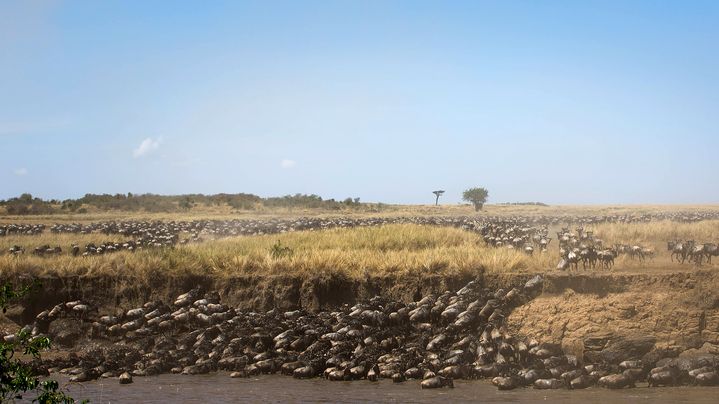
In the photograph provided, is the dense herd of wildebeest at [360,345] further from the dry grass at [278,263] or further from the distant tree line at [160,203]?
the distant tree line at [160,203]

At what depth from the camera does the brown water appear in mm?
14430

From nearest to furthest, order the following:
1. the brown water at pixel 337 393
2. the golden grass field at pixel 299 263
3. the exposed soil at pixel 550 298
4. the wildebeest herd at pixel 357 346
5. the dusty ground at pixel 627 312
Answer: the brown water at pixel 337 393 < the wildebeest herd at pixel 357 346 < the dusty ground at pixel 627 312 < the exposed soil at pixel 550 298 < the golden grass field at pixel 299 263

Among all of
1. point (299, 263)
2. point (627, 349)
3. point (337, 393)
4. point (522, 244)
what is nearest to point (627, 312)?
point (627, 349)

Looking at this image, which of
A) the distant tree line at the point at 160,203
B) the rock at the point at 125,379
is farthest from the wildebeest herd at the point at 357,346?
the distant tree line at the point at 160,203

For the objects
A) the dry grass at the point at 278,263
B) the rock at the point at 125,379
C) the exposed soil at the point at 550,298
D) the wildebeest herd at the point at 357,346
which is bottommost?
the rock at the point at 125,379

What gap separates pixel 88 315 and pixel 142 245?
1191 cm

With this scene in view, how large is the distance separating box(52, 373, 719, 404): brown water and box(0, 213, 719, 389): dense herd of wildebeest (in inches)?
13.1

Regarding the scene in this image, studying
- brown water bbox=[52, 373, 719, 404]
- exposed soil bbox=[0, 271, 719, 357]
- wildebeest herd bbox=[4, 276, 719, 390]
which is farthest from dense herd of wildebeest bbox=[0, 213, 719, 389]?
exposed soil bbox=[0, 271, 719, 357]

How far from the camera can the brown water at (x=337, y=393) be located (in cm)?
1443

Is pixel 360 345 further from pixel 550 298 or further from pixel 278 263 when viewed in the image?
pixel 278 263

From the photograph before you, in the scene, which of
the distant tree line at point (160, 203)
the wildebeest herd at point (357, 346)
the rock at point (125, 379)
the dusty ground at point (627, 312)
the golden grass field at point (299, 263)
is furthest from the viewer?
the distant tree line at point (160, 203)

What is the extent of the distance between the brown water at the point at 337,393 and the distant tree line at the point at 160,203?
226ft

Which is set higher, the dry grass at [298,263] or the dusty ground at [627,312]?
the dry grass at [298,263]

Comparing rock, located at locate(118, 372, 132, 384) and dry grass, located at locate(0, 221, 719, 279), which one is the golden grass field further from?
rock, located at locate(118, 372, 132, 384)
